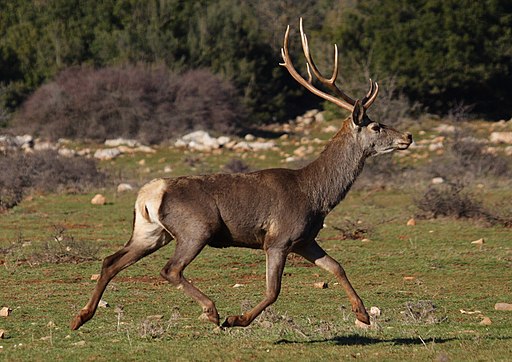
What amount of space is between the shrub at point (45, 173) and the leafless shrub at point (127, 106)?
8777 mm

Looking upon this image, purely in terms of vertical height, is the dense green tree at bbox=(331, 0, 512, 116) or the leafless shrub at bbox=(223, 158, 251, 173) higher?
the dense green tree at bbox=(331, 0, 512, 116)

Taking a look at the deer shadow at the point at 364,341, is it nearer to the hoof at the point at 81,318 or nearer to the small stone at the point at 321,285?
the hoof at the point at 81,318

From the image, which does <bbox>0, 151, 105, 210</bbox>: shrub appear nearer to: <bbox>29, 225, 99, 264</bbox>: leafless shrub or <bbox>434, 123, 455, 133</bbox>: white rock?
<bbox>29, 225, 99, 264</bbox>: leafless shrub

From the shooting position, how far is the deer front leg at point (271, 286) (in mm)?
8609

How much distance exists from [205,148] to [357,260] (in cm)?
1843

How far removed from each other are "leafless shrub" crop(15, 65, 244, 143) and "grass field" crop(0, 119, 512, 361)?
14279mm

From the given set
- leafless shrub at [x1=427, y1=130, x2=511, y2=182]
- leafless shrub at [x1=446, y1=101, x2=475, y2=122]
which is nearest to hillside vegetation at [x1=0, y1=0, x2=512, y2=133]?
leafless shrub at [x1=446, y1=101, x2=475, y2=122]

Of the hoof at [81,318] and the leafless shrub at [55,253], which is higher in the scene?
the hoof at [81,318]

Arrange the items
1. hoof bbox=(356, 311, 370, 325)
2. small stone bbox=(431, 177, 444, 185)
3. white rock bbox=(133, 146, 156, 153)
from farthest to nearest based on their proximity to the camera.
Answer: white rock bbox=(133, 146, 156, 153) < small stone bbox=(431, 177, 444, 185) < hoof bbox=(356, 311, 370, 325)

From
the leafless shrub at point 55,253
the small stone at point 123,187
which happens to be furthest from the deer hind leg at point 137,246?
the small stone at point 123,187

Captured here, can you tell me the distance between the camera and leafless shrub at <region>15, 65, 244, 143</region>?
37000mm

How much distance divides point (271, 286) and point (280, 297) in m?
3.62

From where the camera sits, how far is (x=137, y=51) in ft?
141

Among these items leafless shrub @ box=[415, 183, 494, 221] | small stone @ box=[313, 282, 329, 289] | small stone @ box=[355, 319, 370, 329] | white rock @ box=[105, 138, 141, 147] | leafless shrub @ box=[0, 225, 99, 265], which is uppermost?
small stone @ box=[355, 319, 370, 329]
